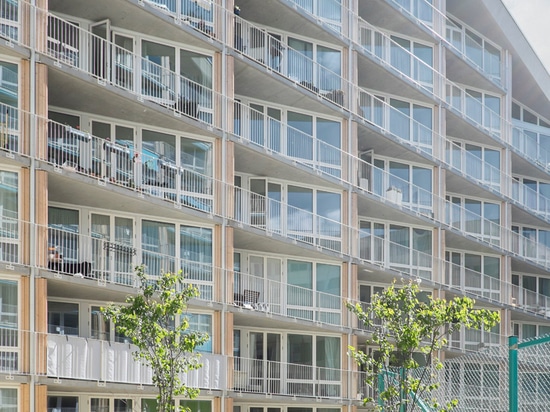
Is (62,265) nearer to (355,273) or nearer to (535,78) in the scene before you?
(355,273)

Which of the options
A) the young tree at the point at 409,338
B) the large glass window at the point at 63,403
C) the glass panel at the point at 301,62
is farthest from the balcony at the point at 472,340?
the young tree at the point at 409,338

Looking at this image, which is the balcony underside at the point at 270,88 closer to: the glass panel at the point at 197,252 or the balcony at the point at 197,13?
the balcony at the point at 197,13

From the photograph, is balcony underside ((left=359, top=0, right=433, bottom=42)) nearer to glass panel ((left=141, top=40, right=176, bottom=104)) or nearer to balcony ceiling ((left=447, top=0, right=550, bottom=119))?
balcony ceiling ((left=447, top=0, right=550, bottom=119))

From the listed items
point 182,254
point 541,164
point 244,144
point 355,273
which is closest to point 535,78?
point 541,164

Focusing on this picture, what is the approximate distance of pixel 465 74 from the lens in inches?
1715

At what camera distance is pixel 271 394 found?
30.9 metres

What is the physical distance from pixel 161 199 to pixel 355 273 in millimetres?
9609

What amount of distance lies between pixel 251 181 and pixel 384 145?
22.5 feet

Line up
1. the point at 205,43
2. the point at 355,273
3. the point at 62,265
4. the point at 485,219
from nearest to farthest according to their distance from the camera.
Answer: the point at 62,265, the point at 205,43, the point at 355,273, the point at 485,219

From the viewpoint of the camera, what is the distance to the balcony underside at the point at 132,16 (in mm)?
27281

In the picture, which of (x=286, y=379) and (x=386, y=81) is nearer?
(x=286, y=379)

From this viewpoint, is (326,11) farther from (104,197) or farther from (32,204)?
(32,204)

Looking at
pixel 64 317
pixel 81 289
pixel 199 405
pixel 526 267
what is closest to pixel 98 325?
pixel 64 317

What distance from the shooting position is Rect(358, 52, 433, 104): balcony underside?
3700 cm
